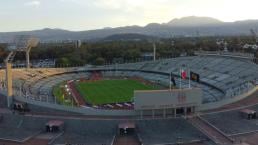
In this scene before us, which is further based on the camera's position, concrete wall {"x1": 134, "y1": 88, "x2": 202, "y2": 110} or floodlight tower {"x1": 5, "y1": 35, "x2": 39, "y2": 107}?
floodlight tower {"x1": 5, "y1": 35, "x2": 39, "y2": 107}

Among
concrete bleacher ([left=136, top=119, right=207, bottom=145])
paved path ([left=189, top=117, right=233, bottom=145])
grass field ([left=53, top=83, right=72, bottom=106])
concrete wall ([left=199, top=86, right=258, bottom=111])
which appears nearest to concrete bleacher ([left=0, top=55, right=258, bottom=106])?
grass field ([left=53, top=83, right=72, bottom=106])

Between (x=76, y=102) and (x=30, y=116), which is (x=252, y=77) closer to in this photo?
(x=76, y=102)

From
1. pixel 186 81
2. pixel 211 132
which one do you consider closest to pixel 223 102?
pixel 211 132

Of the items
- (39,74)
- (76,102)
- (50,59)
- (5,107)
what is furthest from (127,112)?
(50,59)

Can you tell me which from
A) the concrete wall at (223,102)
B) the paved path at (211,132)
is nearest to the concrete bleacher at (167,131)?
the paved path at (211,132)

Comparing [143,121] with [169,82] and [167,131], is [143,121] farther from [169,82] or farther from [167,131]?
[169,82]

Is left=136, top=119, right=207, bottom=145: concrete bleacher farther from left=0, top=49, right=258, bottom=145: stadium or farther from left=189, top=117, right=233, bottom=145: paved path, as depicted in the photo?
left=189, top=117, right=233, bottom=145: paved path

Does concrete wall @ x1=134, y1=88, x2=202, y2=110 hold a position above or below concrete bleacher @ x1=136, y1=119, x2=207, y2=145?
above

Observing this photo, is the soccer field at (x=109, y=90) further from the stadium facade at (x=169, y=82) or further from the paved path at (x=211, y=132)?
the paved path at (x=211, y=132)
